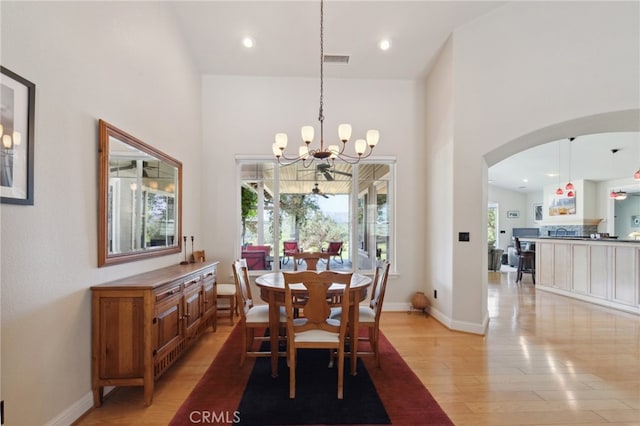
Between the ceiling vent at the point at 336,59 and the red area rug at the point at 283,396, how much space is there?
400 cm

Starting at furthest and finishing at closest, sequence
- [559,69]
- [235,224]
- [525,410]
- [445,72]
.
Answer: [235,224]
[445,72]
[559,69]
[525,410]

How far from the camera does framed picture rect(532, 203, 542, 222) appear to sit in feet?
38.3

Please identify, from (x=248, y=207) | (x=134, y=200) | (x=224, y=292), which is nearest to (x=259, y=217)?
(x=248, y=207)

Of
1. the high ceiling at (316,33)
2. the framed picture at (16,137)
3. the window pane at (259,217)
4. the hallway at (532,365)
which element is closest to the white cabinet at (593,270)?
the hallway at (532,365)

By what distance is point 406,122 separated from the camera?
15.9 feet

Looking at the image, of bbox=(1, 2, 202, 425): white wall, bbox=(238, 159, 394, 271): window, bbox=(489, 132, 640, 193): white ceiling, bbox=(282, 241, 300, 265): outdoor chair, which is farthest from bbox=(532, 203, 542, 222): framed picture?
bbox=(1, 2, 202, 425): white wall

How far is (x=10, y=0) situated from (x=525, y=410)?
419 cm

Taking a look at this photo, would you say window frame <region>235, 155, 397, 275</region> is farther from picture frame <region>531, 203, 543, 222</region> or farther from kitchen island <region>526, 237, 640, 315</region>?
picture frame <region>531, 203, 543, 222</region>

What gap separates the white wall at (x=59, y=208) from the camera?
165 centimetres

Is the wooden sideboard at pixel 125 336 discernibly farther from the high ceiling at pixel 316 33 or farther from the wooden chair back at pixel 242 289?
the high ceiling at pixel 316 33

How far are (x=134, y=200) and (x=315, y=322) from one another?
80.3 inches

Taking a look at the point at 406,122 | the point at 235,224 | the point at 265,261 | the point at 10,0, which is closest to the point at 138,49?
the point at 10,0

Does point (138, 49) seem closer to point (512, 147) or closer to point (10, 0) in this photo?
point (10, 0)

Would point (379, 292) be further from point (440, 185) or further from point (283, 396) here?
point (440, 185)
